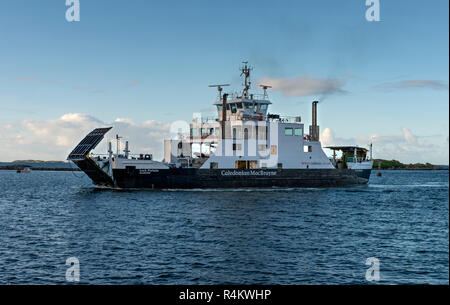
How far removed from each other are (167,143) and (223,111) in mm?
8450

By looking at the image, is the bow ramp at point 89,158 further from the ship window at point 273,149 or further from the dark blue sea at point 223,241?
the ship window at point 273,149

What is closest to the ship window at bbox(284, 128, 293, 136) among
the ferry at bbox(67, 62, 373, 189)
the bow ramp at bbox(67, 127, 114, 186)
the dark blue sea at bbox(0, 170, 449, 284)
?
the ferry at bbox(67, 62, 373, 189)

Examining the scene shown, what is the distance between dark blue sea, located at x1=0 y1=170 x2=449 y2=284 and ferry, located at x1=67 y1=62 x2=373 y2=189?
596 centimetres

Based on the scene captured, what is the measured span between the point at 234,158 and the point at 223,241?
75.8ft

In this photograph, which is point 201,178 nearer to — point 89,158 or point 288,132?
point 288,132

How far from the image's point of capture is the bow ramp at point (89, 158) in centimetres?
4033

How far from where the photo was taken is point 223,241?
782 inches

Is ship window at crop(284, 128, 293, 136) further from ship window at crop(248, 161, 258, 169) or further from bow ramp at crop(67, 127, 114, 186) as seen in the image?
bow ramp at crop(67, 127, 114, 186)

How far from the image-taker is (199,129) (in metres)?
48.7

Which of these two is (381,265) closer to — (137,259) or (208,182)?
(137,259)

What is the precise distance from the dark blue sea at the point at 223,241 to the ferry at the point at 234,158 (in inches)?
235

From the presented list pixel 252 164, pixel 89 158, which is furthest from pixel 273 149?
pixel 89 158

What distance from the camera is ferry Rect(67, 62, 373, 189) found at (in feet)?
134

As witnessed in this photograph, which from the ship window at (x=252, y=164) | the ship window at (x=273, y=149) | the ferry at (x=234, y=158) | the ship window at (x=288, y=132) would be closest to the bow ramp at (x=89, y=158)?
the ferry at (x=234, y=158)
